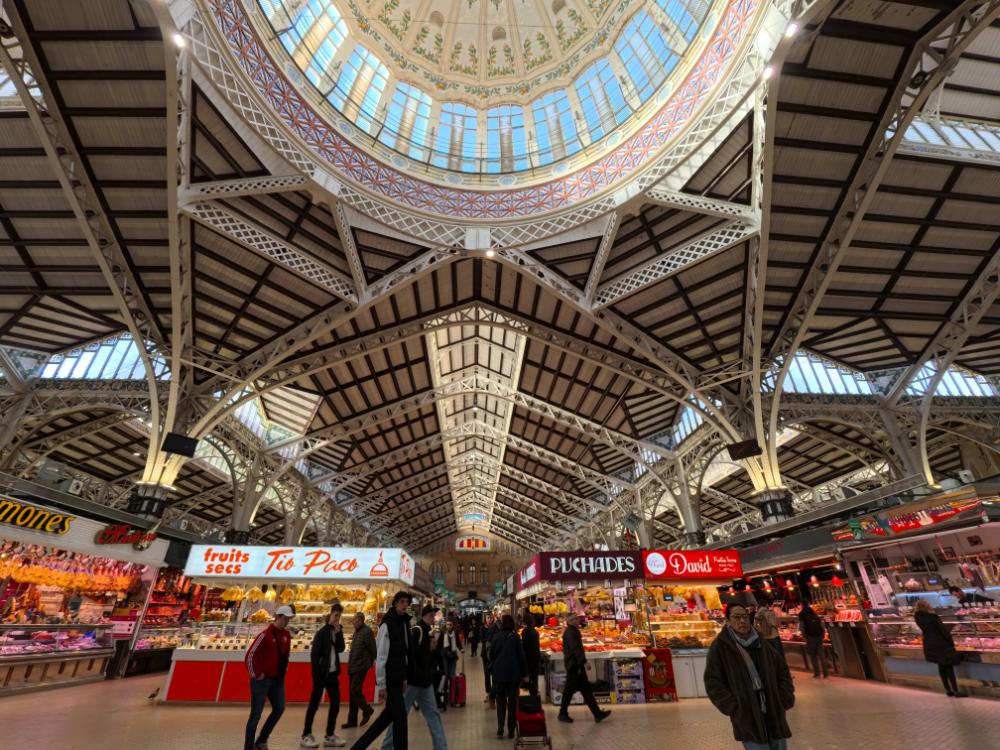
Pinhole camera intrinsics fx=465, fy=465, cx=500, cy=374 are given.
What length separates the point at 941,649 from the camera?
8812 millimetres

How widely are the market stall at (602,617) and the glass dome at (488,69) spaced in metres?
13.7

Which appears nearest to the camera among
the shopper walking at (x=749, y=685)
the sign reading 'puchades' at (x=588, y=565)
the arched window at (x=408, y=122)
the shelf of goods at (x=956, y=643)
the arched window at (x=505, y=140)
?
the shopper walking at (x=749, y=685)

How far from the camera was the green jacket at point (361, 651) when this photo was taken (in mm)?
7617

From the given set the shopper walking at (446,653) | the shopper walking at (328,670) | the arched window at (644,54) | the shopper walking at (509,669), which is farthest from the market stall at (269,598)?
the arched window at (644,54)

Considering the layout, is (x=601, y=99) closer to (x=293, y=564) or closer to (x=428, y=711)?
(x=293, y=564)

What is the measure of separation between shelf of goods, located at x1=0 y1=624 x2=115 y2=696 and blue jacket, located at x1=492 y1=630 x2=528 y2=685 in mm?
12302

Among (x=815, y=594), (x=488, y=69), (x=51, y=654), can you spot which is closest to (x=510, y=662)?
(x=51, y=654)

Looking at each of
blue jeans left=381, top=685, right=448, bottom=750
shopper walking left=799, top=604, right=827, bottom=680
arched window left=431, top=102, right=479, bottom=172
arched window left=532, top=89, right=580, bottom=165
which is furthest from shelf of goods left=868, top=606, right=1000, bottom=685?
arched window left=431, top=102, right=479, bottom=172

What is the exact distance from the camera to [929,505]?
10.9 meters

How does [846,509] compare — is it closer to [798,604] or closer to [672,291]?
[798,604]

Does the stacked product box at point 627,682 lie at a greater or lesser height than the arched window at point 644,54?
lesser

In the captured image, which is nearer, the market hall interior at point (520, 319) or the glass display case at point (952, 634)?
the market hall interior at point (520, 319)

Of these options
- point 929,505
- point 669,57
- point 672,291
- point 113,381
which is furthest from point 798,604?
point 113,381

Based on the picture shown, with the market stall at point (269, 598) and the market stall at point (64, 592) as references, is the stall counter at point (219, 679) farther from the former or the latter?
the market stall at point (64, 592)
